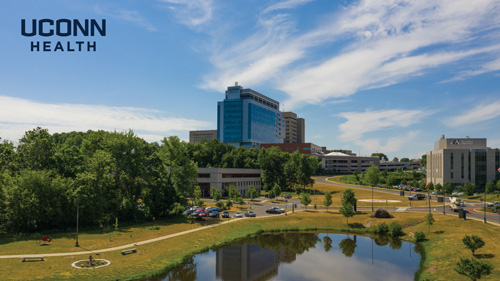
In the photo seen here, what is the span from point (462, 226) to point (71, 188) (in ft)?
233

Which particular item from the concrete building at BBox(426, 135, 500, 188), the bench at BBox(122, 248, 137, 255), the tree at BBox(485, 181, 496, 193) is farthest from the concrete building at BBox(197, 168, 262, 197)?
the tree at BBox(485, 181, 496, 193)

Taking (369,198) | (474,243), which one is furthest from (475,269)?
(369,198)

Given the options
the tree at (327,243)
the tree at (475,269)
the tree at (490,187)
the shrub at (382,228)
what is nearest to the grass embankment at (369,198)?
the shrub at (382,228)

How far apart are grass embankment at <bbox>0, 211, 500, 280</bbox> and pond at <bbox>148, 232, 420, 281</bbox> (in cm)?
250

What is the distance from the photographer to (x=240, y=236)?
61062 millimetres

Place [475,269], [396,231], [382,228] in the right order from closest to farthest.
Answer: [475,269], [396,231], [382,228]

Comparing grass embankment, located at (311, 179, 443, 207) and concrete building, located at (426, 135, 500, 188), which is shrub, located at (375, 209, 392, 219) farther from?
concrete building, located at (426, 135, 500, 188)

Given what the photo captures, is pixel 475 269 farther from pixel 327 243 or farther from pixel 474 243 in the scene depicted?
pixel 327 243

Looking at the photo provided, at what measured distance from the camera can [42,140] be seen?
6341cm

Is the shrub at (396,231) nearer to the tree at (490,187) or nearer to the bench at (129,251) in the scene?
the bench at (129,251)

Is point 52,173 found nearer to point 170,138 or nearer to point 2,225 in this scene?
point 2,225

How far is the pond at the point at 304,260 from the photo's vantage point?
41344 mm

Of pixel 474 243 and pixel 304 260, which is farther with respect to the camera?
pixel 304 260

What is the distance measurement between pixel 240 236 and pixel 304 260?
16.2 m
